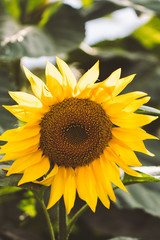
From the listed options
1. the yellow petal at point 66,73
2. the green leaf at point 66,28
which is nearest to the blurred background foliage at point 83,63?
the green leaf at point 66,28

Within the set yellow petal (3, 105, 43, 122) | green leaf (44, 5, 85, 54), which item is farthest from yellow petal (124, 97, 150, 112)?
green leaf (44, 5, 85, 54)

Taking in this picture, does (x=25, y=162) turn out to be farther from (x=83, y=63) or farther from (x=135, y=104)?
(x=83, y=63)

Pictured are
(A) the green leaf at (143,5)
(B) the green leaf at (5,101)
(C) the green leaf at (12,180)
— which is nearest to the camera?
(C) the green leaf at (12,180)

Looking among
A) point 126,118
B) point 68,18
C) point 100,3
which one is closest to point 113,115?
point 126,118

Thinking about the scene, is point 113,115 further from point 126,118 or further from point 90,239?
point 90,239

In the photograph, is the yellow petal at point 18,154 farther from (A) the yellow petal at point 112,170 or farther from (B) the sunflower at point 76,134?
(A) the yellow petal at point 112,170

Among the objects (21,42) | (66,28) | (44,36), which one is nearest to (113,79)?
(21,42)

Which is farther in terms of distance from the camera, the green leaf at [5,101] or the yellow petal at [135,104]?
the green leaf at [5,101]
